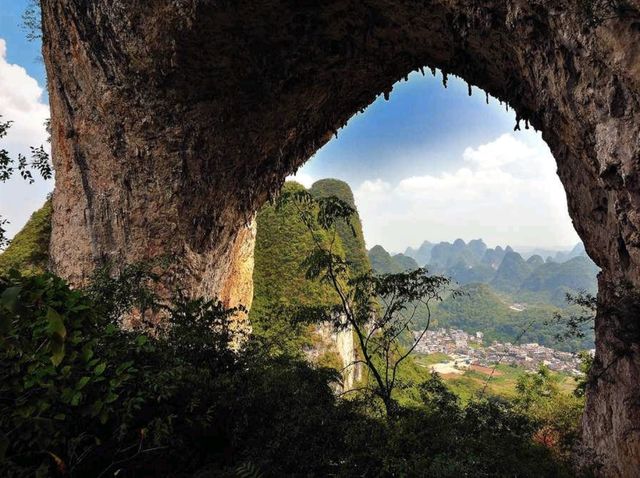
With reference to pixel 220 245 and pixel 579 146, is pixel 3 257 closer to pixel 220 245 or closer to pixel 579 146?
pixel 220 245

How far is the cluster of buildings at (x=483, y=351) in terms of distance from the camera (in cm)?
5991

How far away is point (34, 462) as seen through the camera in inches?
107

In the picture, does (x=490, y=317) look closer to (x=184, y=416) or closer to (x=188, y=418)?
(x=184, y=416)

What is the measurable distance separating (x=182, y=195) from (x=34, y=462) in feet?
31.3

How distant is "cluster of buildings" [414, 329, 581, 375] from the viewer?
197 feet

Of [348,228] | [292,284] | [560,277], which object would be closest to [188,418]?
[292,284]

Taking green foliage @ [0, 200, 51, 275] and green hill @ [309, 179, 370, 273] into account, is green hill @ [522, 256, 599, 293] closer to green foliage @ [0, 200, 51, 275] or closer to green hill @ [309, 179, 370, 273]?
green hill @ [309, 179, 370, 273]

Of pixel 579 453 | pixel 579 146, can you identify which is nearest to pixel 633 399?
pixel 579 453

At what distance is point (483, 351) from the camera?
283ft

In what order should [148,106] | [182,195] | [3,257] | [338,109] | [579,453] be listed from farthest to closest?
[3,257]
[338,109]
[182,195]
[148,106]
[579,453]

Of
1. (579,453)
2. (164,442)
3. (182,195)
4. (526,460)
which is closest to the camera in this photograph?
(164,442)

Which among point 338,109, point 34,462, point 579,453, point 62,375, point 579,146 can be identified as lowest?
point 579,453

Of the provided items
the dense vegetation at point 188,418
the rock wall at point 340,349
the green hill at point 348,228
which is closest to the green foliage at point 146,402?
the dense vegetation at point 188,418

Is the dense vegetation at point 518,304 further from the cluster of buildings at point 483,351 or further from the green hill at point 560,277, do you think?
the cluster of buildings at point 483,351
